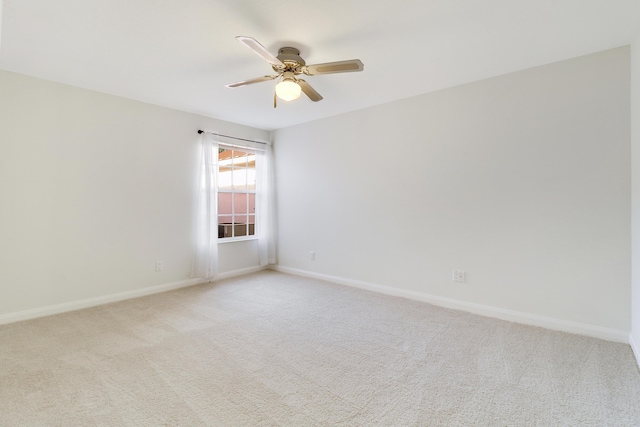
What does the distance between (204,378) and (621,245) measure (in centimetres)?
328

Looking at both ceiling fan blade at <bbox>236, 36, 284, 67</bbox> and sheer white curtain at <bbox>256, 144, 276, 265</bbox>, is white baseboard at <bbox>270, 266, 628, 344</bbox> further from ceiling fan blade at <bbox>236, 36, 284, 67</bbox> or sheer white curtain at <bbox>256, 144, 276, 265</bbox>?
ceiling fan blade at <bbox>236, 36, 284, 67</bbox>

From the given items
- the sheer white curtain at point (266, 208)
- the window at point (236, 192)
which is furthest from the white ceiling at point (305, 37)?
the sheer white curtain at point (266, 208)

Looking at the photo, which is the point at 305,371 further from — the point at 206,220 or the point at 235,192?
the point at 235,192

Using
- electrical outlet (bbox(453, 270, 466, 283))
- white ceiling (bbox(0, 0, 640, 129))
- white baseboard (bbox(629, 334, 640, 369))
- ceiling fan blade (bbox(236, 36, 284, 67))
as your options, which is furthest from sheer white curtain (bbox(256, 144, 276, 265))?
white baseboard (bbox(629, 334, 640, 369))

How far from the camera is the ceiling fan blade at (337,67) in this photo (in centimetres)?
214

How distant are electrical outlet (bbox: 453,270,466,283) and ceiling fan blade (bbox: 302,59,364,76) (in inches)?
89.4

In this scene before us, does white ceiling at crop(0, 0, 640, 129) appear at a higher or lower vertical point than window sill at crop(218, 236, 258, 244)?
higher

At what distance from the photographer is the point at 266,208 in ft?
16.3

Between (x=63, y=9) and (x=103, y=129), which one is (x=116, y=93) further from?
(x=63, y=9)

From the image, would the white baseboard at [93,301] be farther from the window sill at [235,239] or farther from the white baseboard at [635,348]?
the white baseboard at [635,348]

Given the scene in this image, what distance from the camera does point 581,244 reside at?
2596mm

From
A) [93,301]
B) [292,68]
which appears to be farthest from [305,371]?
[93,301]

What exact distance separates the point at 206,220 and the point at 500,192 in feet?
11.6

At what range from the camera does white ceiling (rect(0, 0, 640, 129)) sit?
1979 millimetres
